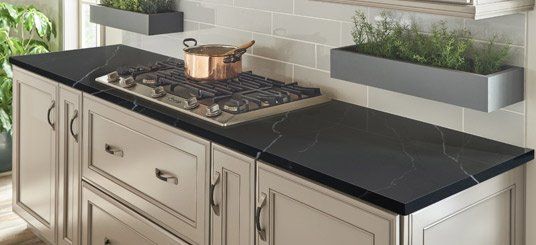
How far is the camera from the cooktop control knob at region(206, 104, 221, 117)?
2496mm

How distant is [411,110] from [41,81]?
1770 millimetres

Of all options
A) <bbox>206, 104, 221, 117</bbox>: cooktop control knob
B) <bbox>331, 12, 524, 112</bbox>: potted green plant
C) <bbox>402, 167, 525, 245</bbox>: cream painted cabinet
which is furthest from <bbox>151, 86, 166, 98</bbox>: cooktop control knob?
<bbox>402, 167, 525, 245</bbox>: cream painted cabinet

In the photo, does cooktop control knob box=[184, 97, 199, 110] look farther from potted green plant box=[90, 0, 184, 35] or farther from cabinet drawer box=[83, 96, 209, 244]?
potted green plant box=[90, 0, 184, 35]

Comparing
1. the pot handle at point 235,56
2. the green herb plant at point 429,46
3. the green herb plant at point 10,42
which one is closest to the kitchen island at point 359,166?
the green herb plant at point 429,46

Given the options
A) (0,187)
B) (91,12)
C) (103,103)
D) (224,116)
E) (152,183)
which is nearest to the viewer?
(224,116)

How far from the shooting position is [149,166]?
108 inches

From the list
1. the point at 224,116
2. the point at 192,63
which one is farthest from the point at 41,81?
the point at 224,116

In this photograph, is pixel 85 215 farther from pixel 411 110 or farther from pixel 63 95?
pixel 411 110

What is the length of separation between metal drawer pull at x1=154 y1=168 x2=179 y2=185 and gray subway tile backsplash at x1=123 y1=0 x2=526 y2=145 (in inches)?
27.6

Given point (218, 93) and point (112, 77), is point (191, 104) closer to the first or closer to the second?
point (218, 93)

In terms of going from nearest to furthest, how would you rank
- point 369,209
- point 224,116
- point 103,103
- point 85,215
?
point 369,209
point 224,116
point 103,103
point 85,215

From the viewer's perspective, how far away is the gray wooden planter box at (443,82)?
6.98ft

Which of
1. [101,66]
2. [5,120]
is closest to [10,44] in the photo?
[5,120]

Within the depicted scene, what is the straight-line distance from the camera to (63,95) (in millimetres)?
3201
